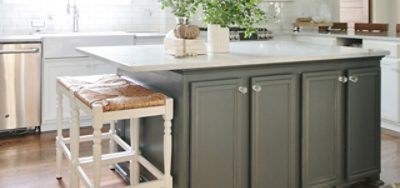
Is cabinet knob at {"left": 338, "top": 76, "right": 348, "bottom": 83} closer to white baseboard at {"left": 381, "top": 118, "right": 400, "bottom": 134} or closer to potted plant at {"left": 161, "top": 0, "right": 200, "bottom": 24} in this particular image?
potted plant at {"left": 161, "top": 0, "right": 200, "bottom": 24}

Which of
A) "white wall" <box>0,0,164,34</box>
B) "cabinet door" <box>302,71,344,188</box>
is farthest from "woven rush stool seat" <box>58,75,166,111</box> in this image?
"white wall" <box>0,0,164,34</box>

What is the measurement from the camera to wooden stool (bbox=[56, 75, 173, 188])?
2172 mm

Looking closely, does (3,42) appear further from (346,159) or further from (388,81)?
(388,81)

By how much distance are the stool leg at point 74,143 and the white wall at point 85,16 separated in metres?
2.54

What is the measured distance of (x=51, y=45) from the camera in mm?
4145

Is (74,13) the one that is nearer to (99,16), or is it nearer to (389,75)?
(99,16)

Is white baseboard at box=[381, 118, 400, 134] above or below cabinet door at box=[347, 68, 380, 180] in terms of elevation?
below

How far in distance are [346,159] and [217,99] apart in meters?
1.02

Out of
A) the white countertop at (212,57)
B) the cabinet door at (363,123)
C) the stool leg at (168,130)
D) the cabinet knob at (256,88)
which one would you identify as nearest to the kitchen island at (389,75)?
the cabinet door at (363,123)

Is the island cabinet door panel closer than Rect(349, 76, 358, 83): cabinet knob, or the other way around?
the island cabinet door panel

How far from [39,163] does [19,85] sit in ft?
3.43

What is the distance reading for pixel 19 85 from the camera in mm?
4098

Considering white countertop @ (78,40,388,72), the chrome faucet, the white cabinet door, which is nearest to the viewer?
white countertop @ (78,40,388,72)

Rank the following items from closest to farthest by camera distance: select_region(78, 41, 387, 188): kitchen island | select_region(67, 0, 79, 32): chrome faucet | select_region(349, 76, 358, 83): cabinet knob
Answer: select_region(78, 41, 387, 188): kitchen island < select_region(349, 76, 358, 83): cabinet knob < select_region(67, 0, 79, 32): chrome faucet
